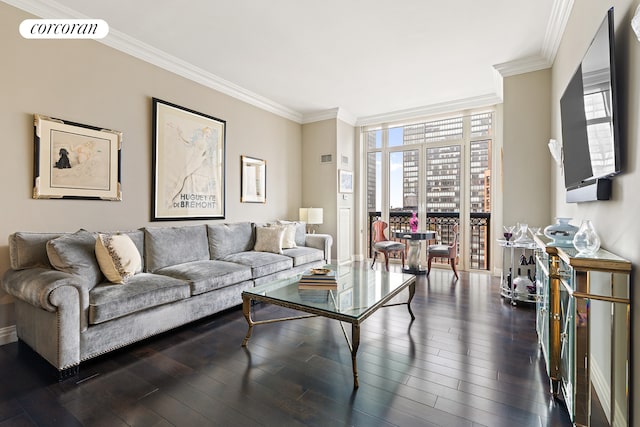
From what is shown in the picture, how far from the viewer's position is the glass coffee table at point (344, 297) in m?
1.97

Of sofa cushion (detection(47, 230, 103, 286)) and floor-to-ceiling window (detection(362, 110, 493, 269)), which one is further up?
floor-to-ceiling window (detection(362, 110, 493, 269))

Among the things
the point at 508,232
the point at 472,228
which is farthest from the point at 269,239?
the point at 472,228

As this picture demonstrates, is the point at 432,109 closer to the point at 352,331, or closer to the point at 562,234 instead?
the point at 562,234

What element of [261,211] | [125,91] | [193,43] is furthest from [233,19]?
[261,211]

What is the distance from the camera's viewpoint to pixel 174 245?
326 cm

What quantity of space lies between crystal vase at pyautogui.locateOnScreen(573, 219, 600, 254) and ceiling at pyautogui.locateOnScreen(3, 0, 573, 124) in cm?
222

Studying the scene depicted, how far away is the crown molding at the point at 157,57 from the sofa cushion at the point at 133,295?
2.35 metres

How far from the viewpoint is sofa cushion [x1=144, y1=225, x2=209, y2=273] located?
10.0 ft

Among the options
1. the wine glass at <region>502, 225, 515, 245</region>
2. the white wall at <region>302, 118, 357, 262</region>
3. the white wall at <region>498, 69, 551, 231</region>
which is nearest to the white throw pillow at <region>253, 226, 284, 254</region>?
the white wall at <region>302, 118, 357, 262</region>

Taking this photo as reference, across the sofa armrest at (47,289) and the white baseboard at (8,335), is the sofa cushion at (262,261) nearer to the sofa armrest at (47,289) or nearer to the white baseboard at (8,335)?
the sofa armrest at (47,289)

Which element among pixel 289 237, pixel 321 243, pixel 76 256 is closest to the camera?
pixel 76 256

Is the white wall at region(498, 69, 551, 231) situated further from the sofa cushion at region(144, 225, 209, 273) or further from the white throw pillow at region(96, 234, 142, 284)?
the white throw pillow at region(96, 234, 142, 284)

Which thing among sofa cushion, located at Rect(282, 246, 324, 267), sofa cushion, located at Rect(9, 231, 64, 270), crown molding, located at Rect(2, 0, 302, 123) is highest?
crown molding, located at Rect(2, 0, 302, 123)

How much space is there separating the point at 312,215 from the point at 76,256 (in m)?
3.37
